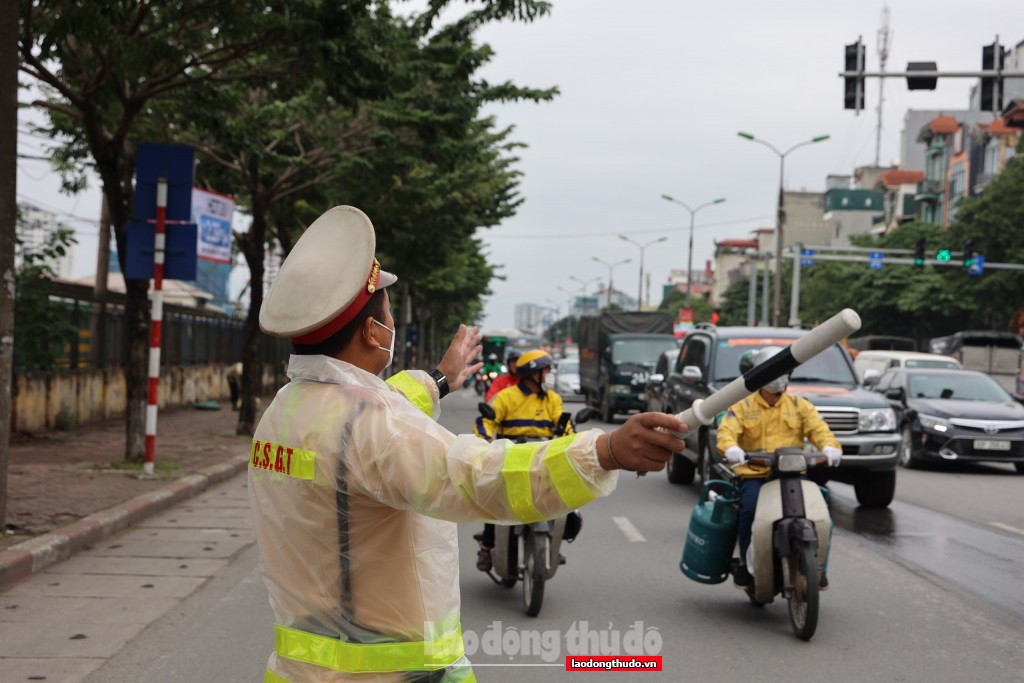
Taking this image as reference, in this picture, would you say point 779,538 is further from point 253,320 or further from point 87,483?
point 253,320

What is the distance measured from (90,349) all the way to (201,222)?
9.77ft

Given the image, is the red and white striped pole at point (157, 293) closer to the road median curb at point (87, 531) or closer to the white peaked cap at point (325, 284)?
the road median curb at point (87, 531)

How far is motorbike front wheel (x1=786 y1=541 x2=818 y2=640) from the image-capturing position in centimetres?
648

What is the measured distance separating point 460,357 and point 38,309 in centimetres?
1487

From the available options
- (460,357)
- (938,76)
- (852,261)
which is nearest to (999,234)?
(852,261)

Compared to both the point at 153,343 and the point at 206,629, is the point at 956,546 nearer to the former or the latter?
the point at 206,629

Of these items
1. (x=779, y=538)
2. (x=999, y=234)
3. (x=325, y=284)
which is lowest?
(x=779, y=538)

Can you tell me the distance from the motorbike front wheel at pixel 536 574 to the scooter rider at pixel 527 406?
2.89ft

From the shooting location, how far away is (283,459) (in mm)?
2443

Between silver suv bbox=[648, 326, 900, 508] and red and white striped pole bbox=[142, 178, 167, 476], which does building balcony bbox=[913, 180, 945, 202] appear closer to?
silver suv bbox=[648, 326, 900, 508]

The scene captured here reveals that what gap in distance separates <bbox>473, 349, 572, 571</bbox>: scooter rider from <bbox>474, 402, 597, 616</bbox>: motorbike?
96 mm

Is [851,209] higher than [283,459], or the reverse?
[851,209]

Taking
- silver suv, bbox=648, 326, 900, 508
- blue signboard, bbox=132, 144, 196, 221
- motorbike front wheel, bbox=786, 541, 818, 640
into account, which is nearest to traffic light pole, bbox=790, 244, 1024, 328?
silver suv, bbox=648, 326, 900, 508

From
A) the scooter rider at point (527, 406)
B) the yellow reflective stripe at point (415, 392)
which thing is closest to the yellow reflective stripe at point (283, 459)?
the yellow reflective stripe at point (415, 392)
